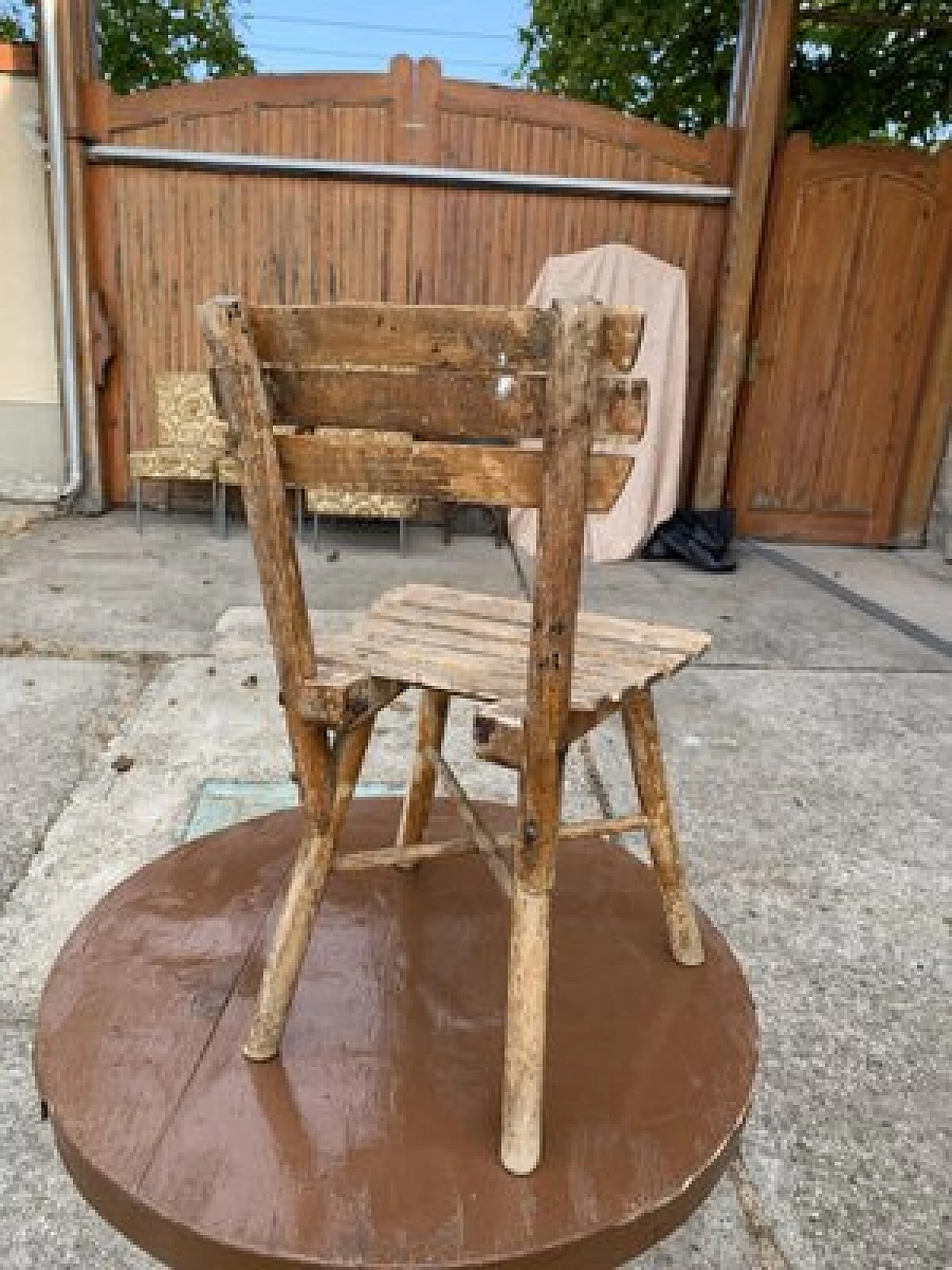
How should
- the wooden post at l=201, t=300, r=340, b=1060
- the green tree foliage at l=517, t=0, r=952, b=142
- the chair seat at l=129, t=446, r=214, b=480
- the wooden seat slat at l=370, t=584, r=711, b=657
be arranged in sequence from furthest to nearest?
the green tree foliage at l=517, t=0, r=952, b=142
the chair seat at l=129, t=446, r=214, b=480
the wooden seat slat at l=370, t=584, r=711, b=657
the wooden post at l=201, t=300, r=340, b=1060

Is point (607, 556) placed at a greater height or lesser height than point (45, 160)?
lesser

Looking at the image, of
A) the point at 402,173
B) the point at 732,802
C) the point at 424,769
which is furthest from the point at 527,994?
the point at 402,173

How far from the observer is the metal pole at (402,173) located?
4965mm

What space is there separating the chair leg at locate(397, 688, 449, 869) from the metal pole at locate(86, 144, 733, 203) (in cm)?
443

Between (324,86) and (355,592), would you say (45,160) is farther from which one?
(355,592)

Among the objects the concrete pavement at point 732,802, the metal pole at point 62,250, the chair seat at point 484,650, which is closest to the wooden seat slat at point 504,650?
the chair seat at point 484,650

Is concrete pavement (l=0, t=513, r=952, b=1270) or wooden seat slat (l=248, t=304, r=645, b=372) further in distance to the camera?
concrete pavement (l=0, t=513, r=952, b=1270)

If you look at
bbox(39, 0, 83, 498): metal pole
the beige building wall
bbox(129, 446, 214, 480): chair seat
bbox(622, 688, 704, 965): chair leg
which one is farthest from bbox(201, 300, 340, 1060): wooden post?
the beige building wall

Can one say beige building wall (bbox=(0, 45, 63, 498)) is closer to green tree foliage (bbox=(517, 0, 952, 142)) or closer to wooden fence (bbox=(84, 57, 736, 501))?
wooden fence (bbox=(84, 57, 736, 501))

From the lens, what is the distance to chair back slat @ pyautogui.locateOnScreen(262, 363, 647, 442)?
2.75 feet

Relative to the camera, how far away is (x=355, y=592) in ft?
13.7

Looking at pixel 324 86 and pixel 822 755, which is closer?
pixel 822 755

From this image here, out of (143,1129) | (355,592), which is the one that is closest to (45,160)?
(355,592)

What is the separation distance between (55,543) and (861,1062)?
14.9 ft
